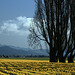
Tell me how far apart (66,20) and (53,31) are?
204 centimetres

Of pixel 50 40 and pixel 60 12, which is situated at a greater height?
pixel 60 12

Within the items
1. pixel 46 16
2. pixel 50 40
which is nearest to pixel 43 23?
pixel 46 16

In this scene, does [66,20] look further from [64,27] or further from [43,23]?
[43,23]

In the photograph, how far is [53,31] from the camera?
20516 mm

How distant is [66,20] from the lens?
67.4 ft

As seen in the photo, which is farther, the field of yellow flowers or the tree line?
the tree line

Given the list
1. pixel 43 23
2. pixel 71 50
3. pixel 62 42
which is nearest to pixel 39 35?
pixel 43 23

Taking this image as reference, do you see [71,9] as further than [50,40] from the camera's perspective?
Yes

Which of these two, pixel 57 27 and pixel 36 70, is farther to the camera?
pixel 57 27

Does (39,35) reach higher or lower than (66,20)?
lower

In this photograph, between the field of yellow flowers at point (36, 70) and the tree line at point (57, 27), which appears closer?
the field of yellow flowers at point (36, 70)

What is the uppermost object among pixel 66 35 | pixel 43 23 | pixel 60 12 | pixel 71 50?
pixel 60 12

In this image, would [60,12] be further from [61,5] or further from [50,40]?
[50,40]

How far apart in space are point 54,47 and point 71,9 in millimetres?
5450
